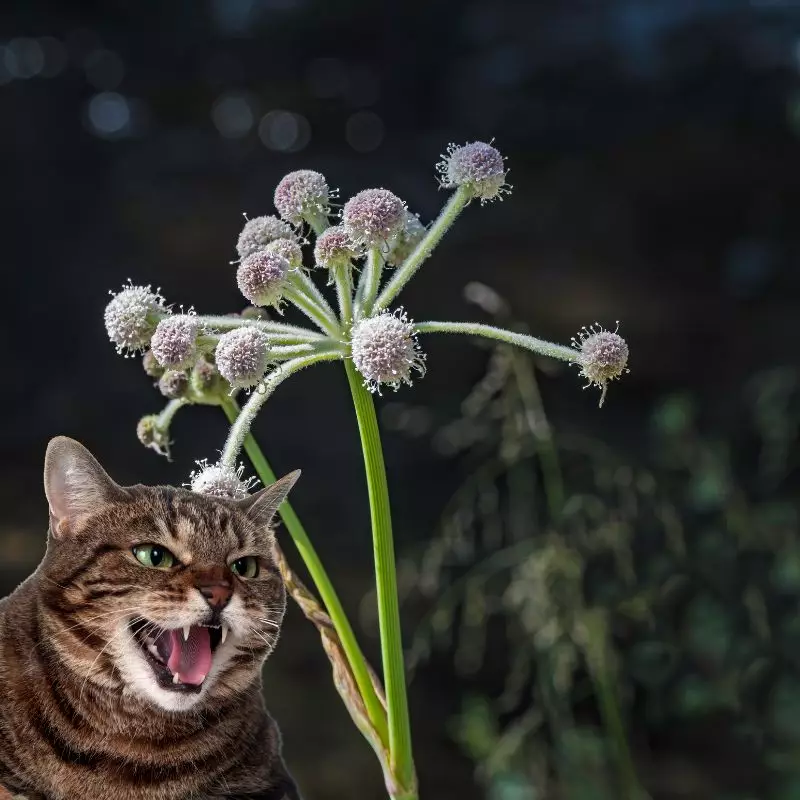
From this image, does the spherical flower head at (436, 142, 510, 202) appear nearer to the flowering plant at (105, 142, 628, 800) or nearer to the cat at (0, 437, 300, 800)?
the flowering plant at (105, 142, 628, 800)

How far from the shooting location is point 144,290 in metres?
0.45

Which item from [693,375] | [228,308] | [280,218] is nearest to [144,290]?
[280,218]

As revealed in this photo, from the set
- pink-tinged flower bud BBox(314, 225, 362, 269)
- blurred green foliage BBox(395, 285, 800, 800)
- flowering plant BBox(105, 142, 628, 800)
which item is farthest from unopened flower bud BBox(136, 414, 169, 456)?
blurred green foliage BBox(395, 285, 800, 800)

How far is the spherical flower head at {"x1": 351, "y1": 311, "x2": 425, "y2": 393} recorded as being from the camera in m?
0.40

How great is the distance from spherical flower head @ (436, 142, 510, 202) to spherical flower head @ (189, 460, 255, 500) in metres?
0.16

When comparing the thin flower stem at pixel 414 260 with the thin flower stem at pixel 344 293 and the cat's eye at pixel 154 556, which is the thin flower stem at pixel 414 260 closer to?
the thin flower stem at pixel 344 293

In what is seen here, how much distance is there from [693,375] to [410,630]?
0.51 meters

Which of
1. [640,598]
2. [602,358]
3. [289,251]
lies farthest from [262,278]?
[640,598]

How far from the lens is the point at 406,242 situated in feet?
1.60

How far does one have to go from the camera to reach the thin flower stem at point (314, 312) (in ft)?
1.47

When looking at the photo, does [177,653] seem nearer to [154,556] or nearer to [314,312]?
[154,556]

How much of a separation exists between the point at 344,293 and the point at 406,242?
5 cm

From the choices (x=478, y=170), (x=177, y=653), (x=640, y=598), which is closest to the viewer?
(x=177, y=653)

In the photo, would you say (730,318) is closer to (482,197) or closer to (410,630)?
(410,630)
